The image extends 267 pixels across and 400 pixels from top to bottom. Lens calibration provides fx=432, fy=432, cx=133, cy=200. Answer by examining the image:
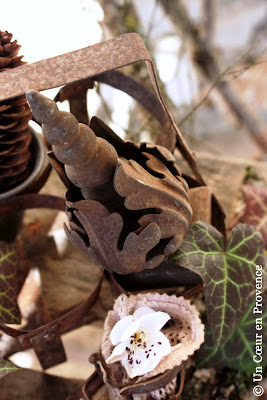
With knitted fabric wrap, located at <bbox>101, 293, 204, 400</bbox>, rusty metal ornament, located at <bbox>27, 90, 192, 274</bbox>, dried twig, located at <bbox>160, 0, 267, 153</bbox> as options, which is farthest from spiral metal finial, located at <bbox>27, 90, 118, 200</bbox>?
dried twig, located at <bbox>160, 0, 267, 153</bbox>

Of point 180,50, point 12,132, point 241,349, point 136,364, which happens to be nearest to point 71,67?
point 12,132

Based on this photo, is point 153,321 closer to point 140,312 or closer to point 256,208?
point 140,312

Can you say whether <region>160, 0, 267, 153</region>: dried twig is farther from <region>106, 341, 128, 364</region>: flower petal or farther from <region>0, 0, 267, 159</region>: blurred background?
<region>106, 341, 128, 364</region>: flower petal

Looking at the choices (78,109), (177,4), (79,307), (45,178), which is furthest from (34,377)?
(177,4)

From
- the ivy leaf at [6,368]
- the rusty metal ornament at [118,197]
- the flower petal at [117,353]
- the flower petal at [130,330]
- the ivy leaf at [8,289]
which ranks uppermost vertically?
the rusty metal ornament at [118,197]

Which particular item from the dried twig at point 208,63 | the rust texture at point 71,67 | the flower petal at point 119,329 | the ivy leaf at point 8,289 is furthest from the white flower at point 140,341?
the dried twig at point 208,63

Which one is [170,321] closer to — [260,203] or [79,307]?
[79,307]

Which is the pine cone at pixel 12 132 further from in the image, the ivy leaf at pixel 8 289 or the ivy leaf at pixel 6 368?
the ivy leaf at pixel 6 368
